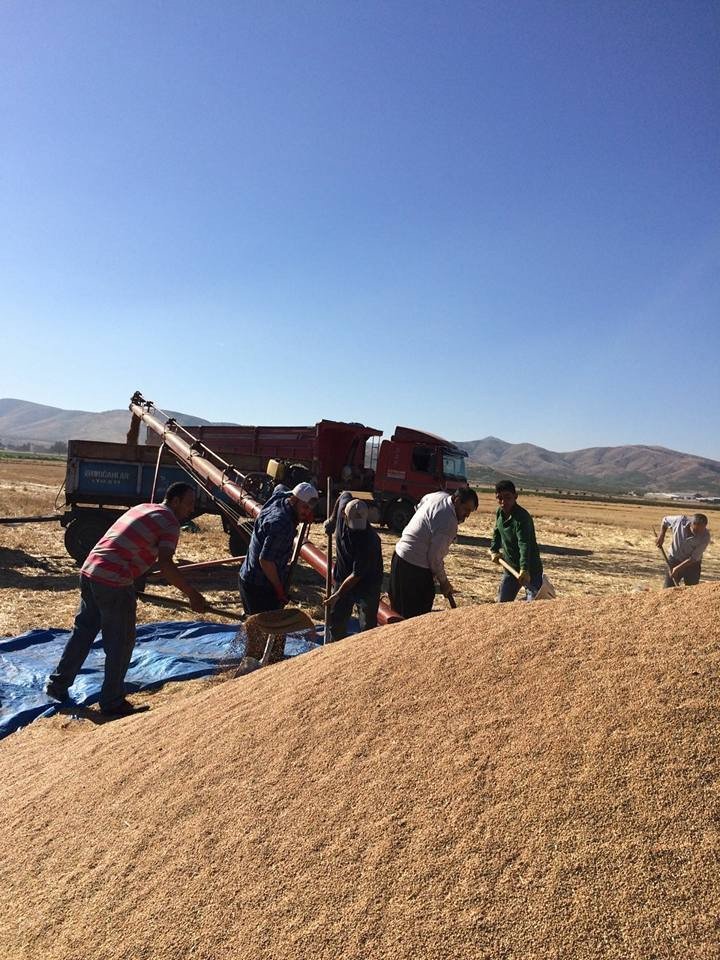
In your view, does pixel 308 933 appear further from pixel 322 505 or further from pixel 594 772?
pixel 322 505

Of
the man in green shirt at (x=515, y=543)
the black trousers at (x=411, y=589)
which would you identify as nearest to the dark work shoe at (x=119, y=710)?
the black trousers at (x=411, y=589)

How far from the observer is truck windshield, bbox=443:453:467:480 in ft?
49.9

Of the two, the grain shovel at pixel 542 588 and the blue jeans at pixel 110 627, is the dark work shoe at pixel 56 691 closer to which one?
the blue jeans at pixel 110 627

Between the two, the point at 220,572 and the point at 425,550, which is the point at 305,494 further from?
the point at 220,572

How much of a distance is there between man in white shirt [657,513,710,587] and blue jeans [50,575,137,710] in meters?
5.17

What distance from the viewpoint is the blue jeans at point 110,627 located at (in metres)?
4.32

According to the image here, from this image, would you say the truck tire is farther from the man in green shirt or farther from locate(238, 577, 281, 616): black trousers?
the man in green shirt

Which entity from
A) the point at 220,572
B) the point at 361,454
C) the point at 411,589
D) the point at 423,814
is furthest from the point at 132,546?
the point at 361,454

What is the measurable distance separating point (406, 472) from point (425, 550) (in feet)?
33.8

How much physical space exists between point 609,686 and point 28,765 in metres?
3.13

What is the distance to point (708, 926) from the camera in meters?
1.55

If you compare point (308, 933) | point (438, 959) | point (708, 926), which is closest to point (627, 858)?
point (708, 926)

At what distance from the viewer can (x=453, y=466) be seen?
15.7 m

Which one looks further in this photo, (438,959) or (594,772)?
(594,772)
